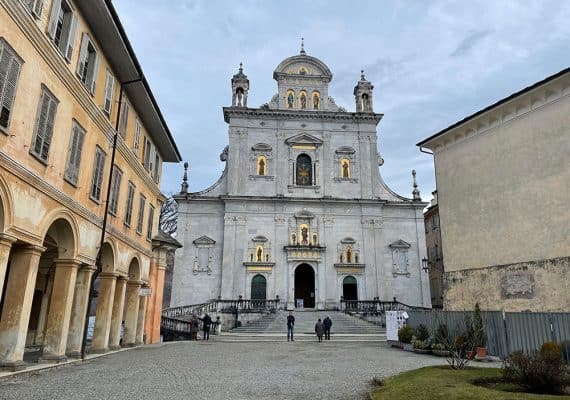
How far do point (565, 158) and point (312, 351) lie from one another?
1238cm

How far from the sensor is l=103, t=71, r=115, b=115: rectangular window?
15228mm

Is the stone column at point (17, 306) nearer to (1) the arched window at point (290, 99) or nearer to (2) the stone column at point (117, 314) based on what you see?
(2) the stone column at point (117, 314)

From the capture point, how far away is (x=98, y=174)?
48.7ft

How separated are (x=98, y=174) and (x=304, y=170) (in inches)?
1187

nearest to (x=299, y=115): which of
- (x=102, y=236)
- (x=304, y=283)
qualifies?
(x=304, y=283)

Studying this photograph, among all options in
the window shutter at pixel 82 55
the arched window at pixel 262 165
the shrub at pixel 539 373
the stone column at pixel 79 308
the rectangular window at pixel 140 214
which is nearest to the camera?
the shrub at pixel 539 373

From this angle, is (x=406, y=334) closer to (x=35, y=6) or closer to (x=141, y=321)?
(x=141, y=321)

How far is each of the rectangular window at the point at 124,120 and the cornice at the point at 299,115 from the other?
26837 millimetres

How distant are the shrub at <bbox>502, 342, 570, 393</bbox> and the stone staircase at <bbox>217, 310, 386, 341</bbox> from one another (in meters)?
17.9

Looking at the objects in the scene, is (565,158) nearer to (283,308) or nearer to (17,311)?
(17,311)

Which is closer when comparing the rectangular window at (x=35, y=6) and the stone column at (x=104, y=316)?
the rectangular window at (x=35, y=6)

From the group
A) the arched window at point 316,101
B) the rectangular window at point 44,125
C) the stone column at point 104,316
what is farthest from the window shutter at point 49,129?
the arched window at point 316,101

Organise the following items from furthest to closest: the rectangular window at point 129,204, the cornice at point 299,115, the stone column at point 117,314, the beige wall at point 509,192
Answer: the cornice at point 299,115
the rectangular window at point 129,204
the stone column at point 117,314
the beige wall at point 509,192

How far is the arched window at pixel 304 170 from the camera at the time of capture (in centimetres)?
4334
